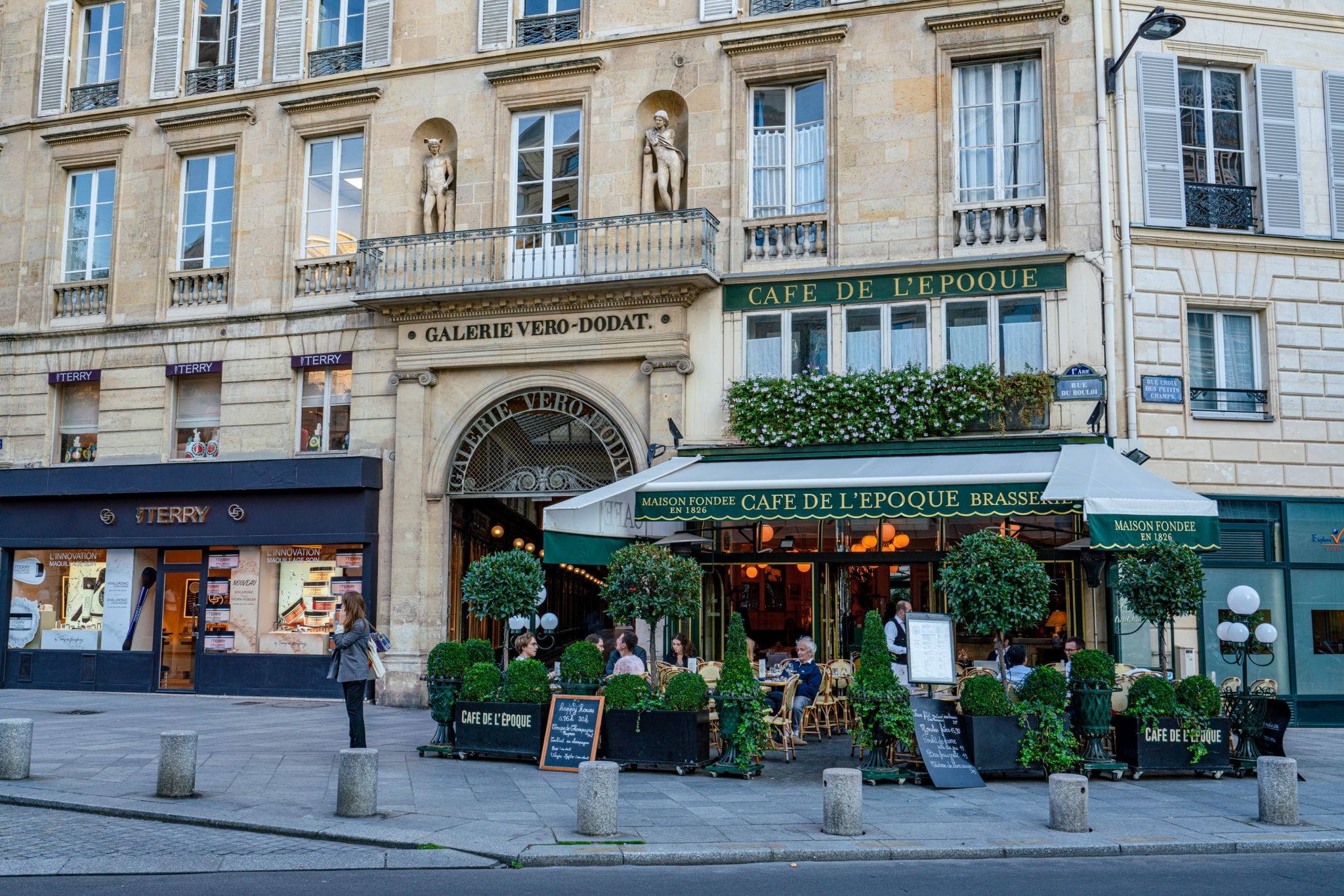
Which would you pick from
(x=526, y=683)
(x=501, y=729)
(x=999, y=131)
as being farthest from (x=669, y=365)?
(x=501, y=729)

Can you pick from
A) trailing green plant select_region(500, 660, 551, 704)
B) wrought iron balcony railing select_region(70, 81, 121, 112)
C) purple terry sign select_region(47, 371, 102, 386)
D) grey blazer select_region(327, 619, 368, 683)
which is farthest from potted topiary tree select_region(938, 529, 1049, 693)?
wrought iron balcony railing select_region(70, 81, 121, 112)

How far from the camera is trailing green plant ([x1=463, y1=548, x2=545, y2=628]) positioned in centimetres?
1269

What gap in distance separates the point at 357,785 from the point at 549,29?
1333 cm

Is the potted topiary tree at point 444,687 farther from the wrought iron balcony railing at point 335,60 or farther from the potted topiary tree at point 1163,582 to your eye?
the wrought iron balcony railing at point 335,60

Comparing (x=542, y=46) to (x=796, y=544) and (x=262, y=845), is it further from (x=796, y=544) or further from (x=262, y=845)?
(x=262, y=845)

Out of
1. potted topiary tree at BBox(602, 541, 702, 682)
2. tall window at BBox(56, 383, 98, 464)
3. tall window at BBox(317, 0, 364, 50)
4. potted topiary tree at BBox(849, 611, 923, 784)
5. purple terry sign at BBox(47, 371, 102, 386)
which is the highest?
tall window at BBox(317, 0, 364, 50)

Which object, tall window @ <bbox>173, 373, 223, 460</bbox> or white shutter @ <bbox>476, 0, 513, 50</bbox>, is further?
tall window @ <bbox>173, 373, 223, 460</bbox>

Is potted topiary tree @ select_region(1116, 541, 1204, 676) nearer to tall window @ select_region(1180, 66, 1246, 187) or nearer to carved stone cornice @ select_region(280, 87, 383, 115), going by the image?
tall window @ select_region(1180, 66, 1246, 187)

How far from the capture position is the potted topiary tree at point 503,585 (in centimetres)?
1269

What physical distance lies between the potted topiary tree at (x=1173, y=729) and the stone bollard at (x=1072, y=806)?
103 inches

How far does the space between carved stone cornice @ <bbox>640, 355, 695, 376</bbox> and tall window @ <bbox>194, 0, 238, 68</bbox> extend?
9.69 m

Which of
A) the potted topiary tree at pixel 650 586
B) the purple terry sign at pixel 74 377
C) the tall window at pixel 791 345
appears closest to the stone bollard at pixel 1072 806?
the potted topiary tree at pixel 650 586

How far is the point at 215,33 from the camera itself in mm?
20703

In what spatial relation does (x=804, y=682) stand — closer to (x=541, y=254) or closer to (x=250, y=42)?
(x=541, y=254)
